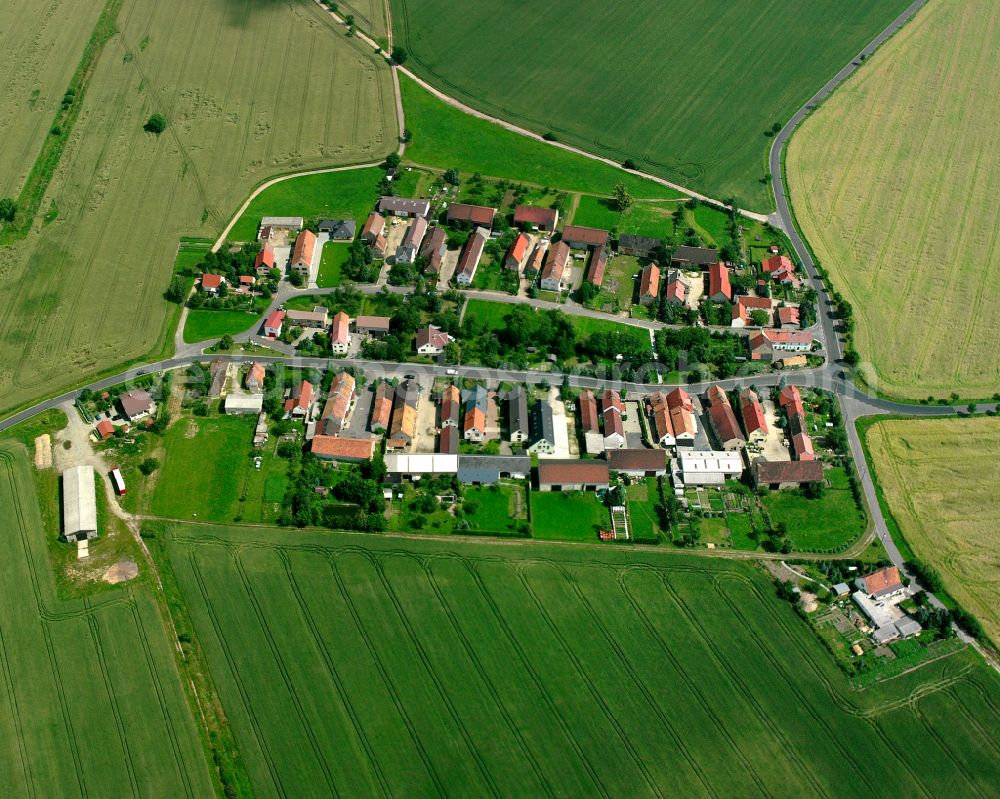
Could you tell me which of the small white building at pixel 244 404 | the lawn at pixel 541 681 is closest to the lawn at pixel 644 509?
the lawn at pixel 541 681

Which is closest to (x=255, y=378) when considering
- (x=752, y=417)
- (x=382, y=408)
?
(x=382, y=408)

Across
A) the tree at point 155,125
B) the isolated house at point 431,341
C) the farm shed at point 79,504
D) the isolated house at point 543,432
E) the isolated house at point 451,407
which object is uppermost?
the tree at point 155,125

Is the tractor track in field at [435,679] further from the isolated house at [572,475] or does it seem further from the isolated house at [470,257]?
the isolated house at [470,257]

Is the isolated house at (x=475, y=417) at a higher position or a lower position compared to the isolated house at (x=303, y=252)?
lower

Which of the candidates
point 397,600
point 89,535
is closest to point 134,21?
point 89,535

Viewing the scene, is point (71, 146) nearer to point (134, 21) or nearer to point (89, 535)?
point (134, 21)

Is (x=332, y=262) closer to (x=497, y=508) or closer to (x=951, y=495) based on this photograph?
(x=497, y=508)

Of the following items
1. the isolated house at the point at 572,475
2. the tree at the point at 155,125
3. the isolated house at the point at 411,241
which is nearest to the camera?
the isolated house at the point at 572,475
